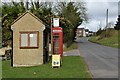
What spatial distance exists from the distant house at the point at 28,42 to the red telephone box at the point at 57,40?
4.71 feet

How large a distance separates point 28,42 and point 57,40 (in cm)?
311

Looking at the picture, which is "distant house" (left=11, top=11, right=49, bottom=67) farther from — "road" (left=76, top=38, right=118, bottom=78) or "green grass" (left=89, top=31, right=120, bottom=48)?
"green grass" (left=89, top=31, right=120, bottom=48)

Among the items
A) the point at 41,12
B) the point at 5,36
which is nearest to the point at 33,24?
the point at 5,36

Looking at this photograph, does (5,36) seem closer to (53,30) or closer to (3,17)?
(3,17)

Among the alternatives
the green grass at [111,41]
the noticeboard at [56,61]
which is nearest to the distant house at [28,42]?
the noticeboard at [56,61]

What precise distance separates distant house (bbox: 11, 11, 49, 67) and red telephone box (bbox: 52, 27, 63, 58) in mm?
1435

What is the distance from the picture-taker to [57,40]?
2409 centimetres

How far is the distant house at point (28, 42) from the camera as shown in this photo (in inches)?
853


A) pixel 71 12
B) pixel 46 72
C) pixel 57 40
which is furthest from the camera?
pixel 71 12

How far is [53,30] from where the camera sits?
75.1ft

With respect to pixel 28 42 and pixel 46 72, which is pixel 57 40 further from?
pixel 46 72

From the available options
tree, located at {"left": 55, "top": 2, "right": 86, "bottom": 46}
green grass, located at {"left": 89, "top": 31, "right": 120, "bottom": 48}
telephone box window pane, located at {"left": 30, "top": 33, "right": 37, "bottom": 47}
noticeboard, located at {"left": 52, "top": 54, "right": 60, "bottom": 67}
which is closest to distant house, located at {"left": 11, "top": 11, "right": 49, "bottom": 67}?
telephone box window pane, located at {"left": 30, "top": 33, "right": 37, "bottom": 47}

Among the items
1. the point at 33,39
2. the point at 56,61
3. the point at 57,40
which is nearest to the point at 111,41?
the point at 57,40

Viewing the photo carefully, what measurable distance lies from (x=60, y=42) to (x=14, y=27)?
3.62m
